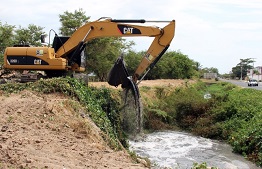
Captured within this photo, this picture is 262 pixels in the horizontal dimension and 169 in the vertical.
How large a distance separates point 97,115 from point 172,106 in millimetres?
10228

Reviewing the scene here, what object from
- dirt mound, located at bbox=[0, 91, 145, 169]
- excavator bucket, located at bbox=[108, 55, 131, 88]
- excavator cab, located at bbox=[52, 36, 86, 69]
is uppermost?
excavator cab, located at bbox=[52, 36, 86, 69]

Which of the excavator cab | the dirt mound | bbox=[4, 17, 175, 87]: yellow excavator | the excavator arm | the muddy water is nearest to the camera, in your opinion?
the dirt mound

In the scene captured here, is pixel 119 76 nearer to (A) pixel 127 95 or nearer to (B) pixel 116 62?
(B) pixel 116 62

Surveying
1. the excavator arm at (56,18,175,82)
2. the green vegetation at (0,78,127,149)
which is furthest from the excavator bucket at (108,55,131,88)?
the green vegetation at (0,78,127,149)

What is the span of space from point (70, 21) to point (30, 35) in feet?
11.8

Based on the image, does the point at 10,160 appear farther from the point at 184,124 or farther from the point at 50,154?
the point at 184,124

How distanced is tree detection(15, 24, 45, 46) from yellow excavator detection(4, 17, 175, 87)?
17482mm

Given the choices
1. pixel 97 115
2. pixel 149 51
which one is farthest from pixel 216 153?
pixel 97 115

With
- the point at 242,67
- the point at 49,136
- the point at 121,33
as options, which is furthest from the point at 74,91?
the point at 242,67

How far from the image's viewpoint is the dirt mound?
260 inches

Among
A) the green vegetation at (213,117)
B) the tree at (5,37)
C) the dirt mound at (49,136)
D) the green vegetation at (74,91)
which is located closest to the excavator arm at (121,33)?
the green vegetation at (74,91)

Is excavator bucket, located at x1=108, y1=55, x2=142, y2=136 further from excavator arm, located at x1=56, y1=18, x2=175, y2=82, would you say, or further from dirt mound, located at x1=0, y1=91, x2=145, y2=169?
dirt mound, located at x1=0, y1=91, x2=145, y2=169

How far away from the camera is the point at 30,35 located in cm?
3195

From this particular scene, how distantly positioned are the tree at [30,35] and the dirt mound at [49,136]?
819 inches
